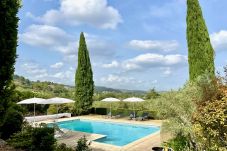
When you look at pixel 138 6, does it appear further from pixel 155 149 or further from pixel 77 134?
pixel 77 134

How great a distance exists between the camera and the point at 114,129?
21.2 metres

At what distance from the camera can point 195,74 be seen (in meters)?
16.8

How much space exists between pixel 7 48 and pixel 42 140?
3557mm

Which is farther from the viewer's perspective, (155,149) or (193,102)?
(155,149)

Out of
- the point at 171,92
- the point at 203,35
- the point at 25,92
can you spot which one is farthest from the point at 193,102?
the point at 25,92

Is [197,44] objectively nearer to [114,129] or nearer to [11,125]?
[114,129]

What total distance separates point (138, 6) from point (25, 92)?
17.7 metres

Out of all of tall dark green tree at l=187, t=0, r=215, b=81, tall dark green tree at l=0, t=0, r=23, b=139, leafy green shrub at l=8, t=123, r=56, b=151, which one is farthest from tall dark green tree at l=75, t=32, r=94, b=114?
tall dark green tree at l=0, t=0, r=23, b=139

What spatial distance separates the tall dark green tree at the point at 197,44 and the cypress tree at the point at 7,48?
1179cm

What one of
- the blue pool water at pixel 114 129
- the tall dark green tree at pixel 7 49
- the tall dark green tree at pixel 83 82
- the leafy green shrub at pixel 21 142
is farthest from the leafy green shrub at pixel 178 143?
the tall dark green tree at pixel 83 82

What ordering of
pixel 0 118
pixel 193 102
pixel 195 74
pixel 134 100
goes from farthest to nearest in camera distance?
pixel 134 100 < pixel 195 74 < pixel 193 102 < pixel 0 118

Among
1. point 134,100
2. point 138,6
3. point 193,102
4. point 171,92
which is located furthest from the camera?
point 134,100

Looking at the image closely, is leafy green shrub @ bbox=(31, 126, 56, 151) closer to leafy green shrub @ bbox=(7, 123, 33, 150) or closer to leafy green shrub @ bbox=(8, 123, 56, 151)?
leafy green shrub @ bbox=(8, 123, 56, 151)

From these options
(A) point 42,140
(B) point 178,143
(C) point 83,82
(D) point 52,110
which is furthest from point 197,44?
(D) point 52,110
